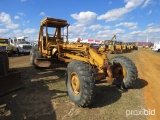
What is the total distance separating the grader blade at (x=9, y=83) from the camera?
5782 millimetres

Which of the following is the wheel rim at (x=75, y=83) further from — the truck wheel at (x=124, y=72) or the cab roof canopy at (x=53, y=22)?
the cab roof canopy at (x=53, y=22)

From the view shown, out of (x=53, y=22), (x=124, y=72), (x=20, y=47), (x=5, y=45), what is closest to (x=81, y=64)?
(x=124, y=72)

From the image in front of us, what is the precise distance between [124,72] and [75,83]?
2.05 metres

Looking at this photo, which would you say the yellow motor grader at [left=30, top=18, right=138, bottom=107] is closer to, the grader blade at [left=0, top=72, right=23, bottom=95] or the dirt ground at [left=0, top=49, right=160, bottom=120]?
the dirt ground at [left=0, top=49, right=160, bottom=120]

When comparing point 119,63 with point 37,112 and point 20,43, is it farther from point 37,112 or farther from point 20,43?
point 20,43

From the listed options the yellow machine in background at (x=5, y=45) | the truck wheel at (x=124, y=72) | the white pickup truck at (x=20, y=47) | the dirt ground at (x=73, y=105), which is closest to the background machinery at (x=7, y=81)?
the dirt ground at (x=73, y=105)

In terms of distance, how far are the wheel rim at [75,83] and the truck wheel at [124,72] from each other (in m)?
1.66

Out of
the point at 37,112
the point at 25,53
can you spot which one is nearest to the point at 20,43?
the point at 25,53

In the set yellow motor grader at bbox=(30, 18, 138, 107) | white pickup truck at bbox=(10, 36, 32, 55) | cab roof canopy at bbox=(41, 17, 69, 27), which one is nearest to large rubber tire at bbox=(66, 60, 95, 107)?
yellow motor grader at bbox=(30, 18, 138, 107)

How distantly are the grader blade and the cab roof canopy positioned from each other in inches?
171

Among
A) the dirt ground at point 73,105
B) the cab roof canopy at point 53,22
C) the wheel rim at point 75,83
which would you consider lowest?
the dirt ground at point 73,105

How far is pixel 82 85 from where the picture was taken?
566 centimetres

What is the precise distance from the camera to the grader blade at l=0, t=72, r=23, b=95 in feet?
19.0

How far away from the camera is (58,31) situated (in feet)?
35.2
